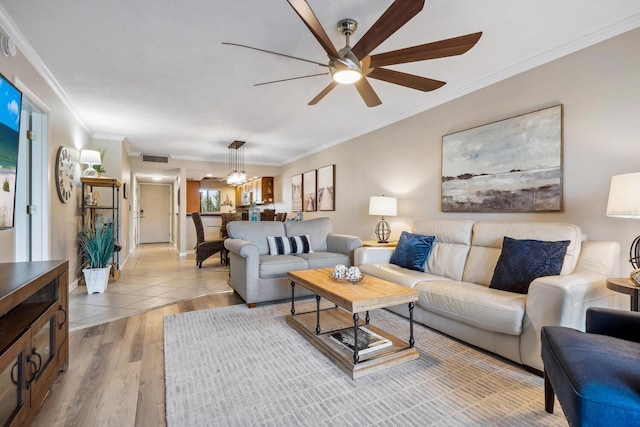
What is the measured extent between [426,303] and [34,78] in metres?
4.00

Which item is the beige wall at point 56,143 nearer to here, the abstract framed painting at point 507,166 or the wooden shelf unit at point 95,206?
the wooden shelf unit at point 95,206

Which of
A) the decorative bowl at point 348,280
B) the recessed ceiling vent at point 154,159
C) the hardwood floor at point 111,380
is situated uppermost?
the recessed ceiling vent at point 154,159

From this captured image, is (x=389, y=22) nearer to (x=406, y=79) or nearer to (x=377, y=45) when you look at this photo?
(x=377, y=45)

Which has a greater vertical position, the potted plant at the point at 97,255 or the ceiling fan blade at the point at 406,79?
the ceiling fan blade at the point at 406,79

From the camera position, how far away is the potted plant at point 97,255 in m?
3.83

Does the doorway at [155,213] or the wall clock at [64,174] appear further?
the doorway at [155,213]

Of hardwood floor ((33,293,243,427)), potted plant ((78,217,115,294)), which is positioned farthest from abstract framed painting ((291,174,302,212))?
hardwood floor ((33,293,243,427))

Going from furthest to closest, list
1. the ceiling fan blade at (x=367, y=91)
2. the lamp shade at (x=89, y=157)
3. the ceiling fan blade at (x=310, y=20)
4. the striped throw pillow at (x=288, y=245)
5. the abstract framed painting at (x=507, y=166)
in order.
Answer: the lamp shade at (x=89, y=157) < the striped throw pillow at (x=288, y=245) < the abstract framed painting at (x=507, y=166) < the ceiling fan blade at (x=367, y=91) < the ceiling fan blade at (x=310, y=20)

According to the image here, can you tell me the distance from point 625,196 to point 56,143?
5.09m

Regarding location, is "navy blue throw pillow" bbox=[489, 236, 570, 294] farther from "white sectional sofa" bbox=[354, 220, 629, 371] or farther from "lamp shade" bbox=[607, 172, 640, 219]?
"lamp shade" bbox=[607, 172, 640, 219]

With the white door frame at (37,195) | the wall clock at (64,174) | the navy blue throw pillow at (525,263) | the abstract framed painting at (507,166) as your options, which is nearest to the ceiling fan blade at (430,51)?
the abstract framed painting at (507,166)

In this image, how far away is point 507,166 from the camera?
2912mm

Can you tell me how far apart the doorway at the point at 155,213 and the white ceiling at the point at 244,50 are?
693 cm

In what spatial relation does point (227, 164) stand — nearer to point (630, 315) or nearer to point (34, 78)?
point (34, 78)
